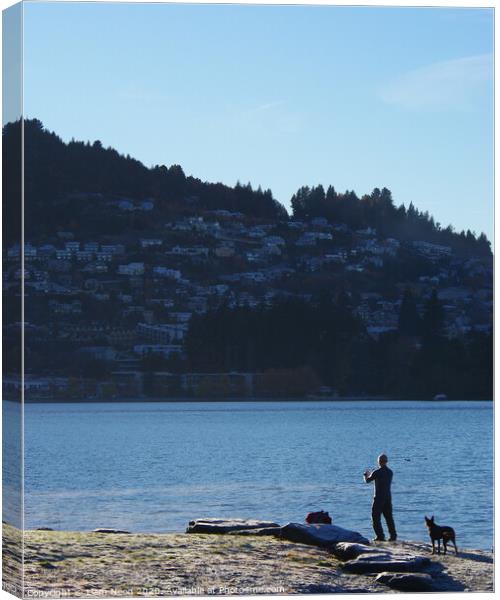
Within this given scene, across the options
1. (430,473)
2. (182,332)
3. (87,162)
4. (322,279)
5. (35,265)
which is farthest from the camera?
(430,473)

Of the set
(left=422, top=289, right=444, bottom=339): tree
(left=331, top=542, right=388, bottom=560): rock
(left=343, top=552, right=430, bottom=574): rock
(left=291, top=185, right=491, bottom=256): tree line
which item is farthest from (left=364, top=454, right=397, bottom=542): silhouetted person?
(left=422, top=289, right=444, bottom=339): tree

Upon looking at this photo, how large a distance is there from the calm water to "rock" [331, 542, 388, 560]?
3433 mm

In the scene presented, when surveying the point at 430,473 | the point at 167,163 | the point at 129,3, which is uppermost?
the point at 129,3

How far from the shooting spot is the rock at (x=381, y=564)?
1462 centimetres

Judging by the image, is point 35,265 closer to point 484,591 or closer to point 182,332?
point 484,591

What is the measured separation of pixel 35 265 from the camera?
18.8m

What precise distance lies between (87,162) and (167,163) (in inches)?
90.6

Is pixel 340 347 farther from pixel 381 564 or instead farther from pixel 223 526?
pixel 381 564

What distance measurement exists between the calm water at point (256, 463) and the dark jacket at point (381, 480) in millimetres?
2547

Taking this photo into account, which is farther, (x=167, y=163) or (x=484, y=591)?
(x=167, y=163)

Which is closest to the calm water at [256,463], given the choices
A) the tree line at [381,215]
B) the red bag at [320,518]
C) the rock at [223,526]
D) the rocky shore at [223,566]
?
the rocky shore at [223,566]

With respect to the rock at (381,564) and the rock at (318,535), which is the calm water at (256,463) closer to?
the rock at (318,535)

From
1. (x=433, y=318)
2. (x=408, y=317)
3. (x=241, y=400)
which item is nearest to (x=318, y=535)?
(x=408, y=317)

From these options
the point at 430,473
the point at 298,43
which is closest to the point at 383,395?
the point at 430,473
